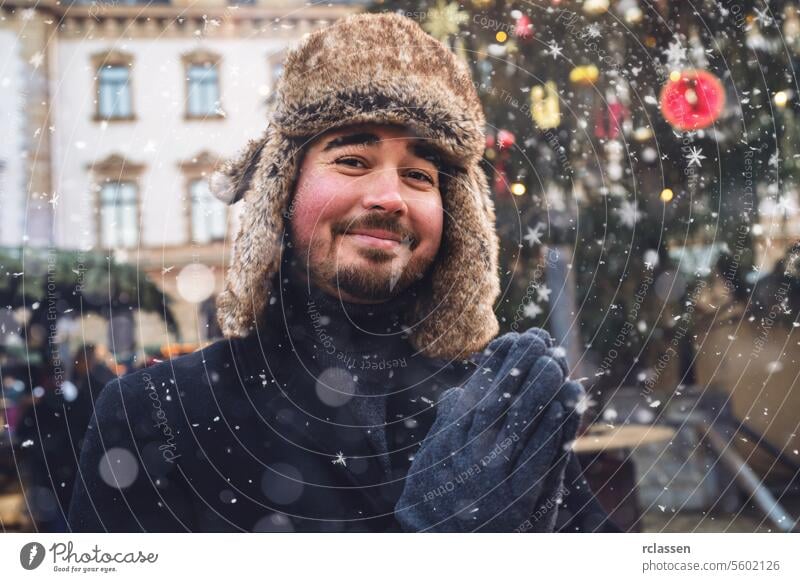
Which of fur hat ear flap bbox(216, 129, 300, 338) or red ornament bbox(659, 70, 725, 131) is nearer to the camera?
fur hat ear flap bbox(216, 129, 300, 338)

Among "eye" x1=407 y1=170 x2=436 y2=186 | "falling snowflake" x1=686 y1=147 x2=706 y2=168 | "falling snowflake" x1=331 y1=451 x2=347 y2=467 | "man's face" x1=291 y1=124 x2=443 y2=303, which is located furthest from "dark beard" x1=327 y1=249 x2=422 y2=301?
"falling snowflake" x1=686 y1=147 x2=706 y2=168

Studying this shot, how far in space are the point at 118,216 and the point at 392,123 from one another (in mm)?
412

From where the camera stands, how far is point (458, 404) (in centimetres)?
104

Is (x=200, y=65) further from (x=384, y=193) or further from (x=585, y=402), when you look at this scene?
(x=585, y=402)

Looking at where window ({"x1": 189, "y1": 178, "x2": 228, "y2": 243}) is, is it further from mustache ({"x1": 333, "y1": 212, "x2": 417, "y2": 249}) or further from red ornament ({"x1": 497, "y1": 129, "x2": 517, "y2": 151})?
red ornament ({"x1": 497, "y1": 129, "x2": 517, "y2": 151})

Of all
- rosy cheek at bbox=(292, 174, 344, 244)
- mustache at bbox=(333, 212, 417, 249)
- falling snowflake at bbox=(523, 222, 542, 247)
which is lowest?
falling snowflake at bbox=(523, 222, 542, 247)

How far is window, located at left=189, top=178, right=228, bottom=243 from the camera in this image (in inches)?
40.4

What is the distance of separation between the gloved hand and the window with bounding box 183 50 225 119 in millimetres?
540

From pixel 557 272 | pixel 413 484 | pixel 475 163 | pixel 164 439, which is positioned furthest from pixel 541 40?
pixel 164 439

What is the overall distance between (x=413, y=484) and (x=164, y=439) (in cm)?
36

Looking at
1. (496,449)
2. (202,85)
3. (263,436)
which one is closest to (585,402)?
(496,449)

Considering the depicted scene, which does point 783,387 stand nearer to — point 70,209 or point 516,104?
point 516,104

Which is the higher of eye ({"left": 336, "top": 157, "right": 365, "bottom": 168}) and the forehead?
the forehead

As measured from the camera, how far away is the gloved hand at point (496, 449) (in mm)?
1027
